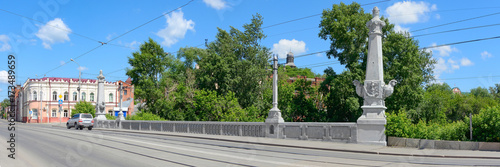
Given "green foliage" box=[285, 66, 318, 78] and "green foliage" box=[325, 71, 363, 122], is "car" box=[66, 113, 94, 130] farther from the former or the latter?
"green foliage" box=[285, 66, 318, 78]

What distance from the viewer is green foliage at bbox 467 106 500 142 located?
42.3ft

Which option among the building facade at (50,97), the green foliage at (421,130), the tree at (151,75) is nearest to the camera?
the green foliage at (421,130)

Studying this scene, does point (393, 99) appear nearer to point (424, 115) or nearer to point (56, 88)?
point (424, 115)

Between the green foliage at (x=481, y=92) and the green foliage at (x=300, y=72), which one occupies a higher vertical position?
the green foliage at (x=300, y=72)

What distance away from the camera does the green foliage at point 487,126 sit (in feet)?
42.3

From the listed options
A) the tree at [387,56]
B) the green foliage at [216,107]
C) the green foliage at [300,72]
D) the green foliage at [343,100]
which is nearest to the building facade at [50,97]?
the green foliage at [216,107]

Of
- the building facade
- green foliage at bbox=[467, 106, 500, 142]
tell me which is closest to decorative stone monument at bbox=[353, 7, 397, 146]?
green foliage at bbox=[467, 106, 500, 142]

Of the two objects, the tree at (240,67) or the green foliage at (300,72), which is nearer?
the tree at (240,67)

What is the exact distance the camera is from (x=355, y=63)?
35656 millimetres

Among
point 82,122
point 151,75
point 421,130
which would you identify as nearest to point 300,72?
point 151,75

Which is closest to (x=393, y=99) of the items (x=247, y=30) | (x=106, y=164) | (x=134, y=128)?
(x=247, y=30)

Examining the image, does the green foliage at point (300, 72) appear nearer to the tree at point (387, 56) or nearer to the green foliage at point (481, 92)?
the green foliage at point (481, 92)

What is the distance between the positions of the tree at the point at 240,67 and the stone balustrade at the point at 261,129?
14.2m

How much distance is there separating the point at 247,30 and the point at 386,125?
116 ft
